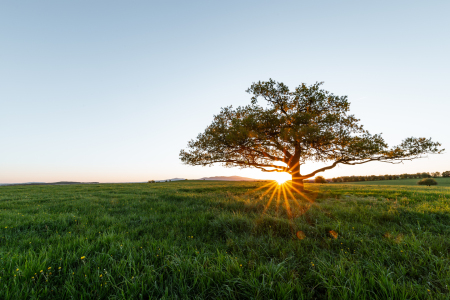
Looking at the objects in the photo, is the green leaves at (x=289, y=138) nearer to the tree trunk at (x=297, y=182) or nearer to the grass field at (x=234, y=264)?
the tree trunk at (x=297, y=182)

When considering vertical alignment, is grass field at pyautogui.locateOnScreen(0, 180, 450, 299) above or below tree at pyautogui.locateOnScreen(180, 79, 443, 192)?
below

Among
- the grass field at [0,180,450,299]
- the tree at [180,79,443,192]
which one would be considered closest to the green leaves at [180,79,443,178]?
the tree at [180,79,443,192]

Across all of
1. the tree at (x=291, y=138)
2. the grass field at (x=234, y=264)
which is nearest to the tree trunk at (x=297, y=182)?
the tree at (x=291, y=138)

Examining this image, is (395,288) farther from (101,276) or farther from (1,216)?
(1,216)

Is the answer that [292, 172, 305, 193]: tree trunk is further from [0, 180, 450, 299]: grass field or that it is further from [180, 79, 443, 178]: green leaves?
[0, 180, 450, 299]: grass field

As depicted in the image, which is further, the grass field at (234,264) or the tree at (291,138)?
the tree at (291,138)

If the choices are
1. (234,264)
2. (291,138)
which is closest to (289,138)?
(291,138)

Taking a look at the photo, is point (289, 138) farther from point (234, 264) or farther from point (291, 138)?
point (234, 264)

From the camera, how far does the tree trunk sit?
14.6 metres

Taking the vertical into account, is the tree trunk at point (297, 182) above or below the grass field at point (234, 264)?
above

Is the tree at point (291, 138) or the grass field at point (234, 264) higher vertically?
the tree at point (291, 138)

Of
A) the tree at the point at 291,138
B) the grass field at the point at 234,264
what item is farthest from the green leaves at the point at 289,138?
the grass field at the point at 234,264

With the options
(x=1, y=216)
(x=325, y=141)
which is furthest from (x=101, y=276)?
(x=325, y=141)

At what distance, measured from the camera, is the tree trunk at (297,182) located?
14633 millimetres
